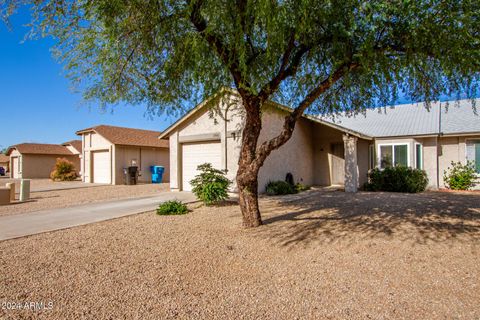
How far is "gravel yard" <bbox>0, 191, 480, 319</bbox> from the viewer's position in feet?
11.1

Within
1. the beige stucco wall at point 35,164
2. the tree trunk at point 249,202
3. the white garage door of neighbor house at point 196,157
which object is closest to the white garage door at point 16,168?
the beige stucco wall at point 35,164

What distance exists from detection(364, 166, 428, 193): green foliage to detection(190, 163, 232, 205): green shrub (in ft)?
29.5

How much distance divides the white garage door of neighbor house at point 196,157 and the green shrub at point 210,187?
3054mm

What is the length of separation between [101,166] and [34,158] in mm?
14742

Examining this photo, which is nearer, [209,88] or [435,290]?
[435,290]

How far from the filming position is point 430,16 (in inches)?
201

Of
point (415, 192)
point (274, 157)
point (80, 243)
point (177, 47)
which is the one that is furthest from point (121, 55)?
point (415, 192)

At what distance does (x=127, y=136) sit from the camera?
78.3ft

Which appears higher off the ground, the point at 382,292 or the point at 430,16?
the point at 430,16

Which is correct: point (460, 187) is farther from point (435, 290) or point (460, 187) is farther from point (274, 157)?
point (435, 290)

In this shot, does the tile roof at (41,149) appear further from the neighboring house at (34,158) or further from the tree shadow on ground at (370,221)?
the tree shadow on ground at (370,221)

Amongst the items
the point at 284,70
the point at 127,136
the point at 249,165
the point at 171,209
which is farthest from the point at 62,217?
the point at 127,136

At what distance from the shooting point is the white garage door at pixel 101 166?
22.7 metres

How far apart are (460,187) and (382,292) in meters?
14.4
